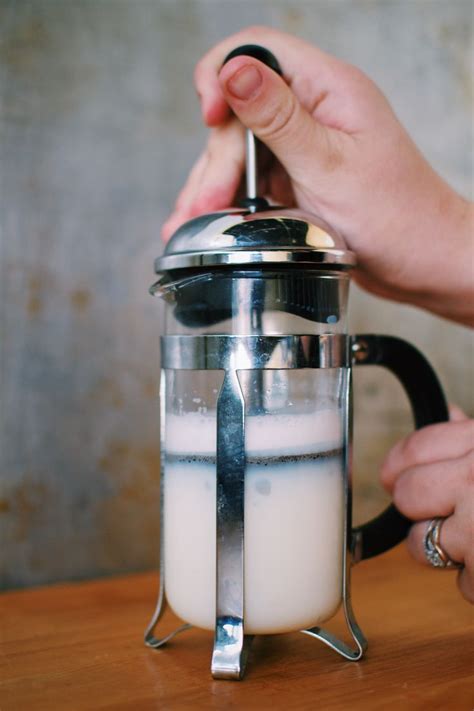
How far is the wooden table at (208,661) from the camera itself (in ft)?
2.02

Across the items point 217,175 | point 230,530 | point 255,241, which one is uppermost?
point 217,175

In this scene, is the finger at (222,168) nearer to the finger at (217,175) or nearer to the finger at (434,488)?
the finger at (217,175)

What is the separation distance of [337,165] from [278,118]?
94 mm

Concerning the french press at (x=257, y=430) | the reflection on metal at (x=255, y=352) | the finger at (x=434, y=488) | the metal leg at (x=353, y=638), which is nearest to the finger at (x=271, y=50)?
the french press at (x=257, y=430)

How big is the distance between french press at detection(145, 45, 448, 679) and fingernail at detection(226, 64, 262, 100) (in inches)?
4.3

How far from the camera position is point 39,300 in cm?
112

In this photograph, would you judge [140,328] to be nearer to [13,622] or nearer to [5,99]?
[5,99]

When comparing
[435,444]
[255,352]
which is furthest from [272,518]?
[435,444]

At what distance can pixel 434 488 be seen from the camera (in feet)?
2.57

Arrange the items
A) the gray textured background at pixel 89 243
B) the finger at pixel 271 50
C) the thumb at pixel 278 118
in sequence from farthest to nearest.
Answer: the gray textured background at pixel 89 243, the finger at pixel 271 50, the thumb at pixel 278 118

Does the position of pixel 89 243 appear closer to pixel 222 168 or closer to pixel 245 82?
pixel 222 168

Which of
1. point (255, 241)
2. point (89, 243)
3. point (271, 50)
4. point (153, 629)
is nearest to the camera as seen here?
point (255, 241)

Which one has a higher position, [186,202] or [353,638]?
[186,202]

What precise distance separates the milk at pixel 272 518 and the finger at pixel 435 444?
158 millimetres
